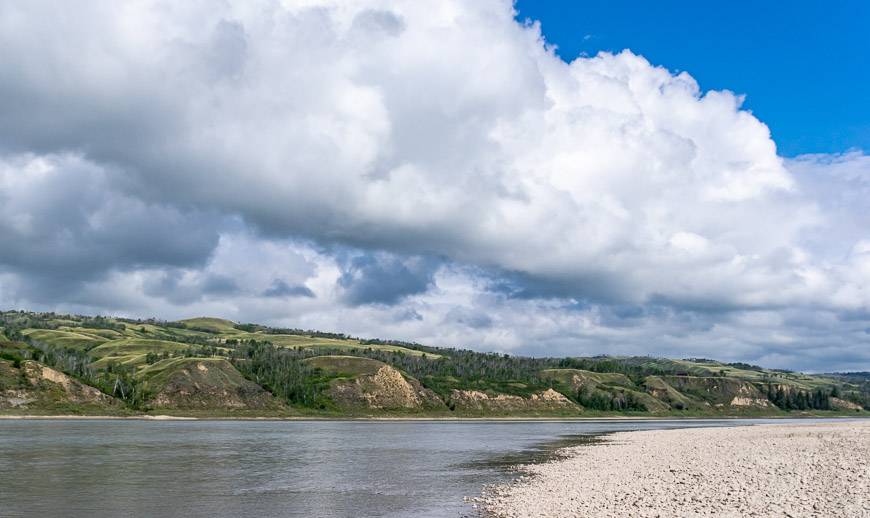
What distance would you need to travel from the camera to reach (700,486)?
153ft

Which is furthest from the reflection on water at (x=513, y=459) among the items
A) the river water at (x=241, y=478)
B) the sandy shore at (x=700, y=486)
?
the sandy shore at (x=700, y=486)

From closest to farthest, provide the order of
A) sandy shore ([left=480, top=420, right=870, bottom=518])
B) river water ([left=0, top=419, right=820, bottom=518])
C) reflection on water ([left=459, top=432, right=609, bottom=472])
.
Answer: sandy shore ([left=480, top=420, right=870, bottom=518]) < river water ([left=0, top=419, right=820, bottom=518]) < reflection on water ([left=459, top=432, right=609, bottom=472])

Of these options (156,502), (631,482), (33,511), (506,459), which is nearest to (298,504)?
(156,502)

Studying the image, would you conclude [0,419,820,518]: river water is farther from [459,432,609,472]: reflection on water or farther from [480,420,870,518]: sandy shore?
[480,420,870,518]: sandy shore

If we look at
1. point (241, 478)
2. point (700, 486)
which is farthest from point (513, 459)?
point (700, 486)

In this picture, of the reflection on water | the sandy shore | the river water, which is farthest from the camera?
the reflection on water

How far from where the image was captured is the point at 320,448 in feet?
335

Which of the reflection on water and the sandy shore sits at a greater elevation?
the sandy shore

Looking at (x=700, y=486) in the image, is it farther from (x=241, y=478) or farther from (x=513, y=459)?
(x=241, y=478)

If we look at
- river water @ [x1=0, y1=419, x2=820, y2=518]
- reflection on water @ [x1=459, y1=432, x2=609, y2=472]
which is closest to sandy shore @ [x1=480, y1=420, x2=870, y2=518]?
reflection on water @ [x1=459, y1=432, x2=609, y2=472]

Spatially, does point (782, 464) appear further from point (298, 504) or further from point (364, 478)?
point (298, 504)

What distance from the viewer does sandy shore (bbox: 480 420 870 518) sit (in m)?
37.1

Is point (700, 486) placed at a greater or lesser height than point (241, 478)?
greater

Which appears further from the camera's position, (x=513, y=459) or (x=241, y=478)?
(x=513, y=459)
